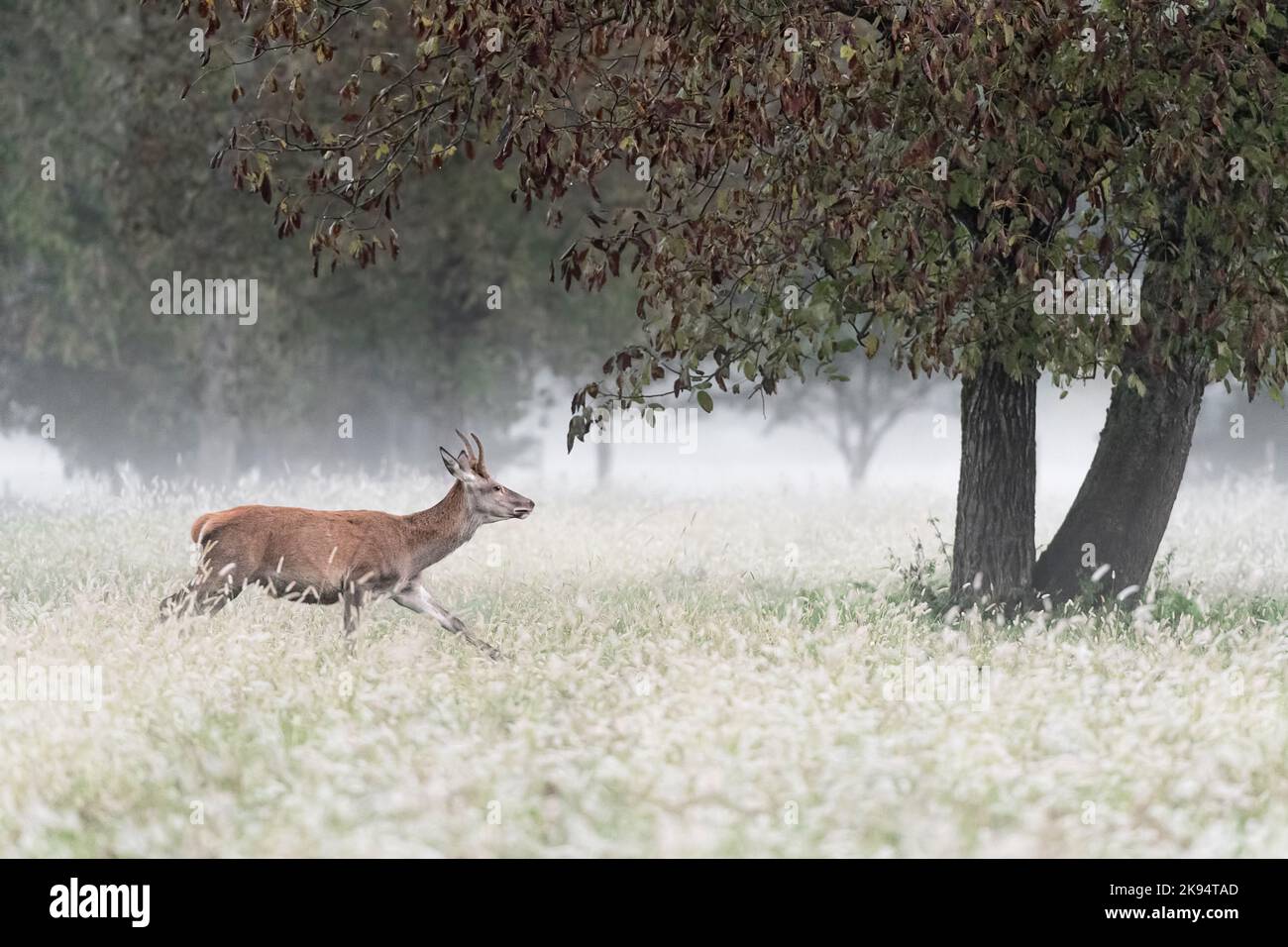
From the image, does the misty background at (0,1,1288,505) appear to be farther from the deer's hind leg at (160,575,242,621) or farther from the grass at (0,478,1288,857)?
the deer's hind leg at (160,575,242,621)

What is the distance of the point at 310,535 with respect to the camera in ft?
38.1

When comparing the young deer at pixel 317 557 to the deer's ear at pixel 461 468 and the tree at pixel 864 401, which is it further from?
the tree at pixel 864 401

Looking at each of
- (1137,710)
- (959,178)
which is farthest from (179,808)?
(959,178)

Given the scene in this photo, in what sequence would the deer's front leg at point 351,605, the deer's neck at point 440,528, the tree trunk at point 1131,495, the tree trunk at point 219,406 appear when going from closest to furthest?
the deer's front leg at point 351,605 → the deer's neck at point 440,528 → the tree trunk at point 1131,495 → the tree trunk at point 219,406

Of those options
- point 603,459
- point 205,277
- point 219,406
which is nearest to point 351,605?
point 205,277

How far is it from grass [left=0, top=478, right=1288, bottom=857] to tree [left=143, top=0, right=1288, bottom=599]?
2283 millimetres

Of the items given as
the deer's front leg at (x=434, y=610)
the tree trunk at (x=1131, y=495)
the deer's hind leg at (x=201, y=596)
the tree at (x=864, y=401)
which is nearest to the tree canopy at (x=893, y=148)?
the tree trunk at (x=1131, y=495)

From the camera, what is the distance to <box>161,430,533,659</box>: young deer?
1159 cm

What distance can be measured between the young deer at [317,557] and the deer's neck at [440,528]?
0.03 metres

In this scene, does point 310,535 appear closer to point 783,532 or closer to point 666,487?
point 783,532

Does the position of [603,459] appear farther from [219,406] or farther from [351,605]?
[351,605]

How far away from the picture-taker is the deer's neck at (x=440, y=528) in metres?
12.0

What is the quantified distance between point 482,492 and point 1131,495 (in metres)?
6.47

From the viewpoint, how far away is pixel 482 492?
39.7 feet
